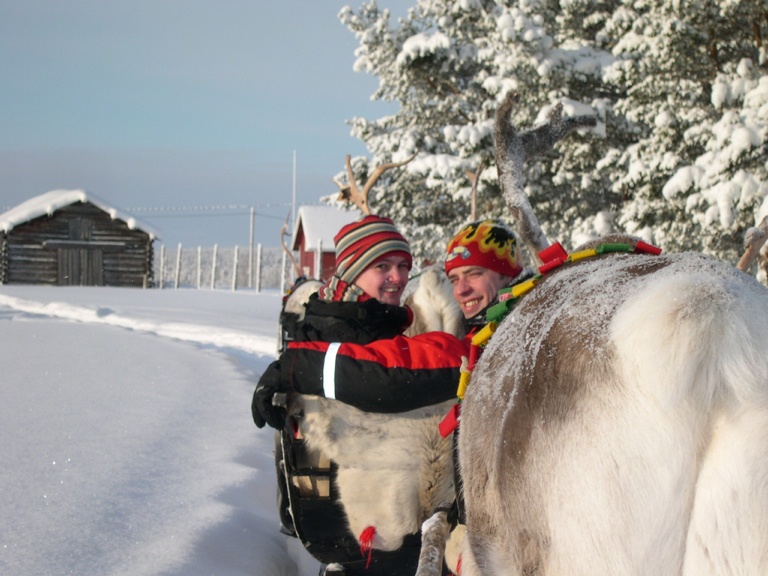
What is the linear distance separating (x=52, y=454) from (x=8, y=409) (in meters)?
1.13

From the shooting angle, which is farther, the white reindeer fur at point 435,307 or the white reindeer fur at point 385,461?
the white reindeer fur at point 435,307

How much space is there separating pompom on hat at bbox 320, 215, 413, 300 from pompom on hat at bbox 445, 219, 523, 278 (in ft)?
0.70

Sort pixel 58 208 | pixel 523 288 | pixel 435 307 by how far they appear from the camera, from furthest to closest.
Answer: pixel 58 208, pixel 435 307, pixel 523 288

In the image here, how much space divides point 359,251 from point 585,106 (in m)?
8.37

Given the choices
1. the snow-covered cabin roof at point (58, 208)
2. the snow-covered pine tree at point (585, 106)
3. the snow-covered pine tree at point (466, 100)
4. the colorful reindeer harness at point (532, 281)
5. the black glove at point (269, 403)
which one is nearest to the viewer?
the colorful reindeer harness at point (532, 281)

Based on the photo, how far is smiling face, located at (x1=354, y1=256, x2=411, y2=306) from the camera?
2.34m

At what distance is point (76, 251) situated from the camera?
25641mm

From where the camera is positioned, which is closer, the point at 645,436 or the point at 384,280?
the point at 645,436

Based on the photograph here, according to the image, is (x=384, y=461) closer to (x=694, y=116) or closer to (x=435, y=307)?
(x=435, y=307)

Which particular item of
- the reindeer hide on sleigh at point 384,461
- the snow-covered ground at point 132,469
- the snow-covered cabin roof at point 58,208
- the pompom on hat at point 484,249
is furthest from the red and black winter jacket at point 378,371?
the snow-covered cabin roof at point 58,208

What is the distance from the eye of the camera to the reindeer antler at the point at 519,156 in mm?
1821

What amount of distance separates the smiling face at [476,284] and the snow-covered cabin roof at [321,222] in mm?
26215

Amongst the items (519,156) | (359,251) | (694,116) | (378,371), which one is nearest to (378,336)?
(378,371)

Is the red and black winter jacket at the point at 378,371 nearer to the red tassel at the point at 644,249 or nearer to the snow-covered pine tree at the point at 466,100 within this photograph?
the red tassel at the point at 644,249
